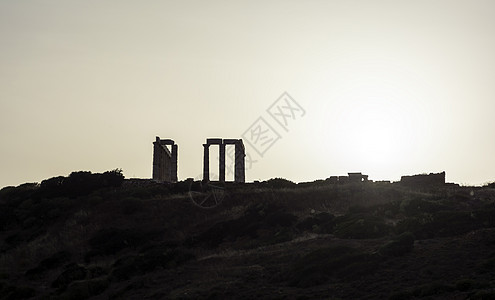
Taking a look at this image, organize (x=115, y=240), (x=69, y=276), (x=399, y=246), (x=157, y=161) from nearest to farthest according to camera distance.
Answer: (x=399, y=246) < (x=69, y=276) < (x=115, y=240) < (x=157, y=161)

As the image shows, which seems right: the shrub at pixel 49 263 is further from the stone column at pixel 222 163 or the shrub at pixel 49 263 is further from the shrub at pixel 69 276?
the stone column at pixel 222 163

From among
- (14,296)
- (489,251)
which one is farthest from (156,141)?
(489,251)

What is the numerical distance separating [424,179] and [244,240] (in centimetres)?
2204

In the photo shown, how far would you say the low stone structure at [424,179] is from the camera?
5806 cm

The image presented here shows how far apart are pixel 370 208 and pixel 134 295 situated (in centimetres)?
1861

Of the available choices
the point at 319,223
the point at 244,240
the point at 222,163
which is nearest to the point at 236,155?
the point at 222,163

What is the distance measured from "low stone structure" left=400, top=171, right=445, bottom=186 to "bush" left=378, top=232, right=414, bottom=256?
949 inches

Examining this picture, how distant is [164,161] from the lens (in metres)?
75.4

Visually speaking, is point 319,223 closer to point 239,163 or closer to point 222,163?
point 239,163

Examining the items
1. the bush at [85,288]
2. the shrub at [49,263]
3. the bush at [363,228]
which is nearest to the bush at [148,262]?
the bush at [85,288]

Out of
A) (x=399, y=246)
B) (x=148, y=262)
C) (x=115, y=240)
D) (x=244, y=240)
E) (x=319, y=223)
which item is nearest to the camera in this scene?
(x=399, y=246)

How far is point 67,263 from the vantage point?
1688 inches

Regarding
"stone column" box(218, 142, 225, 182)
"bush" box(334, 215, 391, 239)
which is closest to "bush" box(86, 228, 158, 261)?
"bush" box(334, 215, 391, 239)

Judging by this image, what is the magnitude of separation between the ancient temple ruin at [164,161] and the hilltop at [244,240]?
538cm
